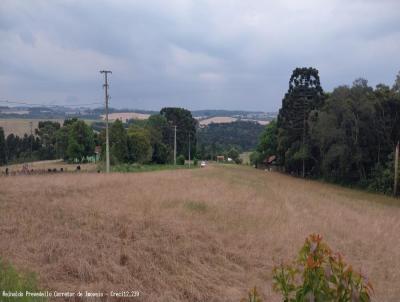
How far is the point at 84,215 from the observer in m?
14.3

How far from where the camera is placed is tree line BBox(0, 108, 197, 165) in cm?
7319

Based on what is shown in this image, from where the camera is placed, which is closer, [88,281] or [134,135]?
[88,281]

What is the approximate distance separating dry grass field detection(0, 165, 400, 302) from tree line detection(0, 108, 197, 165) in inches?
1814

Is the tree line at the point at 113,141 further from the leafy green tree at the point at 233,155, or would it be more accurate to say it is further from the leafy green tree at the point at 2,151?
the leafy green tree at the point at 233,155

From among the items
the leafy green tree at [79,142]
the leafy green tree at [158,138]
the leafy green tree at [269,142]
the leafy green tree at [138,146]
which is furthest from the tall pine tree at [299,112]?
the leafy green tree at [79,142]

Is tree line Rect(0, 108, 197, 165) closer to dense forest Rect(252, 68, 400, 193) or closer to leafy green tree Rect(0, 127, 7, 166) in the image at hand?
leafy green tree Rect(0, 127, 7, 166)

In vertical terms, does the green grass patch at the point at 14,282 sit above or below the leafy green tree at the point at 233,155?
above

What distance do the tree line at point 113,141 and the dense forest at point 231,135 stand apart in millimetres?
37244

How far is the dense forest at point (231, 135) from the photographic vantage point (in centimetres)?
15846

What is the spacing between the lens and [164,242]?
40.6ft

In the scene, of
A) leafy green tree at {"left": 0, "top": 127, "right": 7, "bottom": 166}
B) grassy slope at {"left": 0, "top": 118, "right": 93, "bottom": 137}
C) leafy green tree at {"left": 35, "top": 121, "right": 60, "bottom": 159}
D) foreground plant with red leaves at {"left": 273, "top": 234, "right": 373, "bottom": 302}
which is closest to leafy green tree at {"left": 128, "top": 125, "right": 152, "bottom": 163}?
leafy green tree at {"left": 0, "top": 127, "right": 7, "bottom": 166}

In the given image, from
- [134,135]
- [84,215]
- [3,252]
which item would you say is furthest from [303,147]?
[3,252]

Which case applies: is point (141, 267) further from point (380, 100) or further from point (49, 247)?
point (380, 100)

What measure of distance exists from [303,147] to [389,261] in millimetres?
44217
